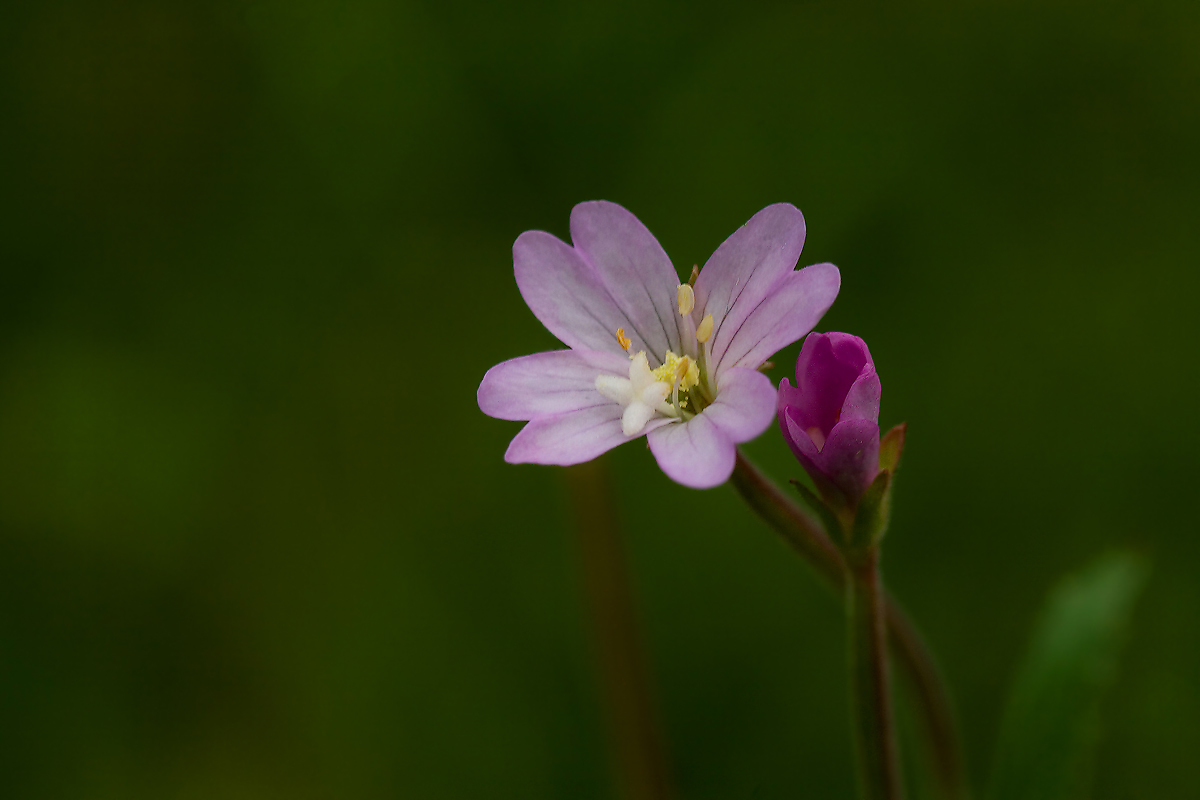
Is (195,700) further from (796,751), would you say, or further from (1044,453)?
(1044,453)

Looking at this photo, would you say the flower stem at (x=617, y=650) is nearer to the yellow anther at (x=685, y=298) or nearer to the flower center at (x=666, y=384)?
the flower center at (x=666, y=384)

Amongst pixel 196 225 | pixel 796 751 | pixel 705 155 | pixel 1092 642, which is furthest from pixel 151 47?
pixel 1092 642

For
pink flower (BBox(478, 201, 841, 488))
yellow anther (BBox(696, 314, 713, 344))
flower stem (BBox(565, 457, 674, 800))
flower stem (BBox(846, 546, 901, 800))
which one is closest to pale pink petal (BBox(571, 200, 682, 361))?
pink flower (BBox(478, 201, 841, 488))

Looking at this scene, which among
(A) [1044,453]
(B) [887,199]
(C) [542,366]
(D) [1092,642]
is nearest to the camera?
(C) [542,366]

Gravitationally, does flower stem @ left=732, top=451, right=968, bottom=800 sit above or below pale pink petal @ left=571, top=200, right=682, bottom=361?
below

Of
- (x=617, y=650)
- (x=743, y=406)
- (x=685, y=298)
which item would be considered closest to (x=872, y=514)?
(x=743, y=406)

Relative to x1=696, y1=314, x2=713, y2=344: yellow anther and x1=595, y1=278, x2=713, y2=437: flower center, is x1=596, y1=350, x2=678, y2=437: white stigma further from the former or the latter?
x1=696, y1=314, x2=713, y2=344: yellow anther

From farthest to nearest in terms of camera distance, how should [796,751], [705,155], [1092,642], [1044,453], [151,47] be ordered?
1. [151,47]
2. [705,155]
3. [1044,453]
4. [796,751]
5. [1092,642]
